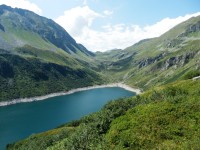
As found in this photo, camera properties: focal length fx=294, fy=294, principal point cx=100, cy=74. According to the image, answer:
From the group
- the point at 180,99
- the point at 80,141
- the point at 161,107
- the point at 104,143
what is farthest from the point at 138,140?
the point at 180,99

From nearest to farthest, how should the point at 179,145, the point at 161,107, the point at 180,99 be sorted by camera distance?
the point at 179,145
the point at 161,107
the point at 180,99

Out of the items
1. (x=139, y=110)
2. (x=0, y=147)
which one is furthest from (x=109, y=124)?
(x=0, y=147)

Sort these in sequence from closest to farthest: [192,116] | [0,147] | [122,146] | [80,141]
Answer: [122,146], [80,141], [192,116], [0,147]

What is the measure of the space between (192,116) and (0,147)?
139 m

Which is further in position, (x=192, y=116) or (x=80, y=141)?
(x=192, y=116)

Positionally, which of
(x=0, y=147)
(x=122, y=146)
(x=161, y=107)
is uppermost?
(x=161, y=107)

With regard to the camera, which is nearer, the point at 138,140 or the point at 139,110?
the point at 138,140

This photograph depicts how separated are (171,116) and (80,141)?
21.1 meters

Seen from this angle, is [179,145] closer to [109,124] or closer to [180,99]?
[109,124]

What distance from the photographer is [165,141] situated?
2170 inches

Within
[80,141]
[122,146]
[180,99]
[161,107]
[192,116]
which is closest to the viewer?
[122,146]

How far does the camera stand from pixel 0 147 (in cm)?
17462

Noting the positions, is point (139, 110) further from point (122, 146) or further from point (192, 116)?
point (122, 146)

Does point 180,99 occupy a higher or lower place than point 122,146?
higher
